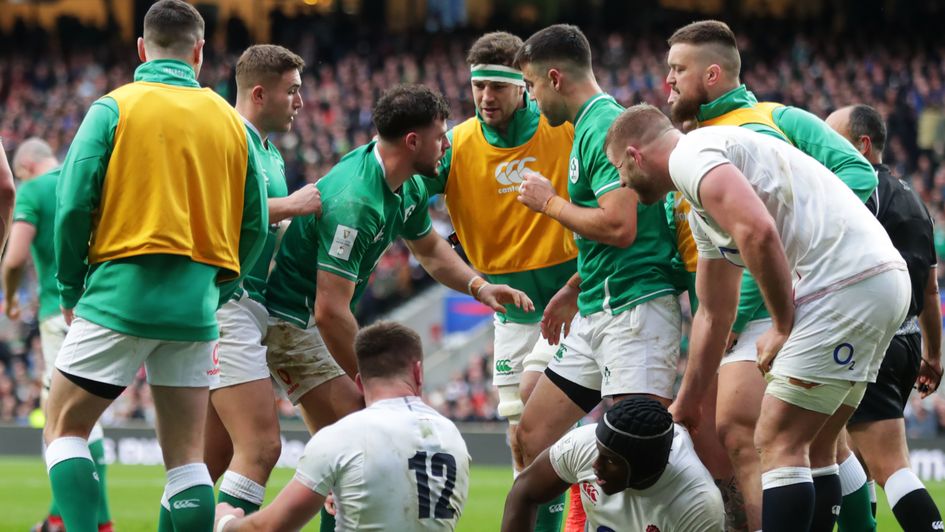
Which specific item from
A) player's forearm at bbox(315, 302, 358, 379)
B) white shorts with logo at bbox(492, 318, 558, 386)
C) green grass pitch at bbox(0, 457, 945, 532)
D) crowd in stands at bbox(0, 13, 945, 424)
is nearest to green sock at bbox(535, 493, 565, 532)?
white shorts with logo at bbox(492, 318, 558, 386)

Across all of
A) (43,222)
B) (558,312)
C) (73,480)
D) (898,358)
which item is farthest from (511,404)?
(43,222)

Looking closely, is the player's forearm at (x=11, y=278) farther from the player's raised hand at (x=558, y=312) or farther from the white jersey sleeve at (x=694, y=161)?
the white jersey sleeve at (x=694, y=161)

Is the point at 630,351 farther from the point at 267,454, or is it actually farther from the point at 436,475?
the point at 267,454

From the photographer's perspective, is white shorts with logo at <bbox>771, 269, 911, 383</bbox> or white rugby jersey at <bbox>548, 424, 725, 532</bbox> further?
white rugby jersey at <bbox>548, 424, 725, 532</bbox>

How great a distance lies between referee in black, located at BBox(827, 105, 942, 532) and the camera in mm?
6086

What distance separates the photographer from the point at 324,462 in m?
4.43

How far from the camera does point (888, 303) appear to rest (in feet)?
15.4

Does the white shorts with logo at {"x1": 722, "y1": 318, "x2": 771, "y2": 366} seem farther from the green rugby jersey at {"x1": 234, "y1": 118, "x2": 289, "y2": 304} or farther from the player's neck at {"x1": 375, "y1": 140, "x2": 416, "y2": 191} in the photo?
the green rugby jersey at {"x1": 234, "y1": 118, "x2": 289, "y2": 304}

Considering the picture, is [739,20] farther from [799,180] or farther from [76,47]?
[799,180]

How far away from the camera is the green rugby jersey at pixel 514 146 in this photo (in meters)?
6.94

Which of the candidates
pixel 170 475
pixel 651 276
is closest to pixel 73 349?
pixel 170 475

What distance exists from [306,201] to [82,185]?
4.08 feet

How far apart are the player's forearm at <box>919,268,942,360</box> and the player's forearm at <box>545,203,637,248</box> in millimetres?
1921

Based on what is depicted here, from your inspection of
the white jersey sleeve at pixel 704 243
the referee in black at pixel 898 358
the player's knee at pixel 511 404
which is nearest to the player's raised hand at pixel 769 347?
the white jersey sleeve at pixel 704 243
